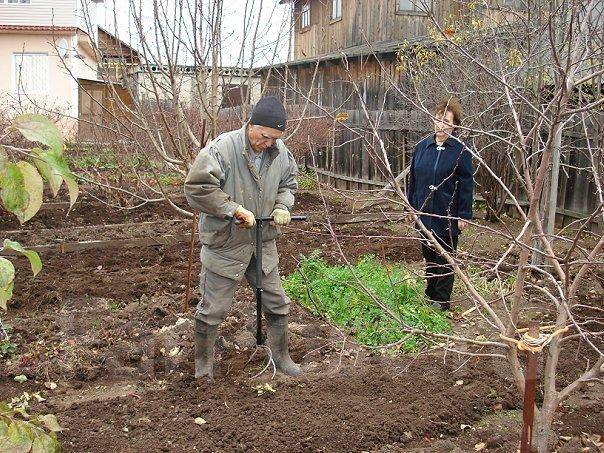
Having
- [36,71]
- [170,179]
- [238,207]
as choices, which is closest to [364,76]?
[170,179]

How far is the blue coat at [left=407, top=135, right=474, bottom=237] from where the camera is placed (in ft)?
18.8

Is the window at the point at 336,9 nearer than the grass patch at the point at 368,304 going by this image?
No

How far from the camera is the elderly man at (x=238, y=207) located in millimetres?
4324

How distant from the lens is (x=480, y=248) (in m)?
8.91

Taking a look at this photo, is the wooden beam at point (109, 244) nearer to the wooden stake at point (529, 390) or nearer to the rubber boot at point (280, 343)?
the rubber boot at point (280, 343)

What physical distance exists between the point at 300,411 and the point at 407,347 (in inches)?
53.0

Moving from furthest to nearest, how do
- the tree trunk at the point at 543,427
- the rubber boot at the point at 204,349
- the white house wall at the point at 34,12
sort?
1. the white house wall at the point at 34,12
2. the rubber boot at the point at 204,349
3. the tree trunk at the point at 543,427

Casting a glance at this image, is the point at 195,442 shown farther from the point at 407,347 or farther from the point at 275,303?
the point at 407,347

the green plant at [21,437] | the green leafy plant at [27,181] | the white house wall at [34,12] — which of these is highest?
the white house wall at [34,12]

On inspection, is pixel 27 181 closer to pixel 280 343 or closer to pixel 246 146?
pixel 246 146

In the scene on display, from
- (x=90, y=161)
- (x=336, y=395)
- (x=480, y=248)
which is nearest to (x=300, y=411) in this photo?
(x=336, y=395)

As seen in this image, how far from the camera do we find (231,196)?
4.50m

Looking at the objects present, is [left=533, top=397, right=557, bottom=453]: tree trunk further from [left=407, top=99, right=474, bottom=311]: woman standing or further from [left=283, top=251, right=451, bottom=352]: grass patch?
[left=407, top=99, right=474, bottom=311]: woman standing

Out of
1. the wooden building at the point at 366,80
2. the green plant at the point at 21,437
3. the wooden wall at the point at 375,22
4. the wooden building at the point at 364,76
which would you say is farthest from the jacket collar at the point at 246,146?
the wooden wall at the point at 375,22
